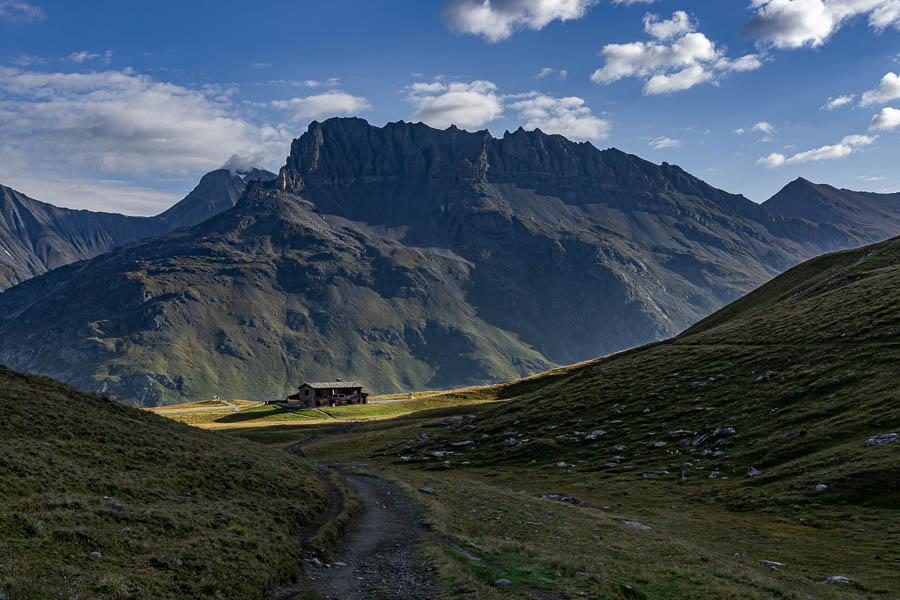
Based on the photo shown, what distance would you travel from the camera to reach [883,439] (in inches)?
1666

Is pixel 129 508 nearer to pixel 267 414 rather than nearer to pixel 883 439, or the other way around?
pixel 883 439

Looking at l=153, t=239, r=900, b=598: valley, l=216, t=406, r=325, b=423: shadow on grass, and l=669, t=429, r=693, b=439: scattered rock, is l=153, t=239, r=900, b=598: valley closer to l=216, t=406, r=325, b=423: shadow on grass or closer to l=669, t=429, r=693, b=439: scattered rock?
l=669, t=429, r=693, b=439: scattered rock

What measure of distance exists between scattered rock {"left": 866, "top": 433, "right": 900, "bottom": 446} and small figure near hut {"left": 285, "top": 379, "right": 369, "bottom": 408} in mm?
144283

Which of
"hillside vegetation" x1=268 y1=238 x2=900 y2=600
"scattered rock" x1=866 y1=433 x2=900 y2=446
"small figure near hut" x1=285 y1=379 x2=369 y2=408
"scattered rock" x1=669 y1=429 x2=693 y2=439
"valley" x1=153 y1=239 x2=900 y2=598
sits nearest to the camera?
"valley" x1=153 y1=239 x2=900 y2=598

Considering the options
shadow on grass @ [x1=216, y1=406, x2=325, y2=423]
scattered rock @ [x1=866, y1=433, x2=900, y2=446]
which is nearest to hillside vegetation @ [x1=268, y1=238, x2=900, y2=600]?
scattered rock @ [x1=866, y1=433, x2=900, y2=446]

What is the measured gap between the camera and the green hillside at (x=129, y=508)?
59.0 feet

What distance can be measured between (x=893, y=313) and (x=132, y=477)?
83.3 metres

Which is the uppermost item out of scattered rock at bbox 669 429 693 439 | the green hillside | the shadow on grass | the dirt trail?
the green hillside

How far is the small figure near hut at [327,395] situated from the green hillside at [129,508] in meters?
120

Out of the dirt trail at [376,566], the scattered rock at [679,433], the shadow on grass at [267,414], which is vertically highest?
the dirt trail at [376,566]

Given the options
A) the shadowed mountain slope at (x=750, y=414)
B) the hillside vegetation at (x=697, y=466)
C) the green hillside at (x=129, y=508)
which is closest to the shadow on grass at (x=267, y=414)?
the hillside vegetation at (x=697, y=466)

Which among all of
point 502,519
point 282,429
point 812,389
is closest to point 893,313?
point 812,389

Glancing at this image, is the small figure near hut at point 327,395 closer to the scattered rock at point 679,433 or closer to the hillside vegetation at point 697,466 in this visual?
the hillside vegetation at point 697,466

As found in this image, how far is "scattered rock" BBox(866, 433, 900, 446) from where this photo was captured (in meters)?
41.7
